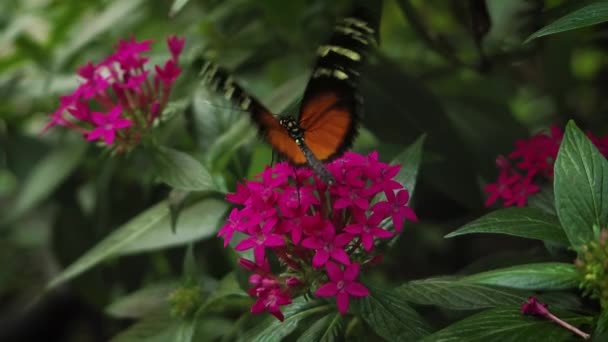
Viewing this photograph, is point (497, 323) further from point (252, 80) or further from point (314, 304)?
point (252, 80)

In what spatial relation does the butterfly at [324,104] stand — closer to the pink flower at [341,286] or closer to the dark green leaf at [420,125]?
the pink flower at [341,286]

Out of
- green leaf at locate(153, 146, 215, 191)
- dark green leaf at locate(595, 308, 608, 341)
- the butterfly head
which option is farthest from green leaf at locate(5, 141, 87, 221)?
dark green leaf at locate(595, 308, 608, 341)

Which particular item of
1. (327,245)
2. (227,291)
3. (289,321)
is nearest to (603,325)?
(327,245)

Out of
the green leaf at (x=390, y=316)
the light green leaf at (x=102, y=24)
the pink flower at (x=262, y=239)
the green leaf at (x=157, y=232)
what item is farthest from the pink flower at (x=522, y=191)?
the light green leaf at (x=102, y=24)

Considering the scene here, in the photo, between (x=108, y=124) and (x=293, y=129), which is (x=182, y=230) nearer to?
(x=108, y=124)

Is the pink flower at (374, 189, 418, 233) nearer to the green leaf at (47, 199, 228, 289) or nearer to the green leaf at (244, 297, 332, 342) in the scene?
the green leaf at (244, 297, 332, 342)
